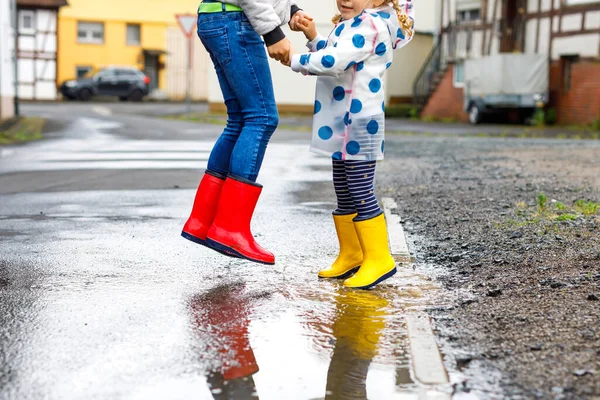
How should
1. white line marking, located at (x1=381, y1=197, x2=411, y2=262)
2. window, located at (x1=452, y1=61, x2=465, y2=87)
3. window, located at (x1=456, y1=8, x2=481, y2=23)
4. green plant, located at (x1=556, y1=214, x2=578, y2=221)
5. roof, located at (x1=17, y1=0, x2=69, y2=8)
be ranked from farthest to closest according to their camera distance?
roof, located at (x1=17, y1=0, x2=69, y2=8) < window, located at (x1=456, y1=8, x2=481, y2=23) < window, located at (x1=452, y1=61, x2=465, y2=87) < green plant, located at (x1=556, y1=214, x2=578, y2=221) < white line marking, located at (x1=381, y1=197, x2=411, y2=262)

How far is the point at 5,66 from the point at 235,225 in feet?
67.2

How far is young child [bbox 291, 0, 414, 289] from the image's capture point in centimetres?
432

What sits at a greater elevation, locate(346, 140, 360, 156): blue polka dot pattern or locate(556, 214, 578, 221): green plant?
locate(346, 140, 360, 156): blue polka dot pattern

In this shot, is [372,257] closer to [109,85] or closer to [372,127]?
[372,127]

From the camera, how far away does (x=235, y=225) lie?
4.55 metres

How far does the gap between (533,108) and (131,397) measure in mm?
27839

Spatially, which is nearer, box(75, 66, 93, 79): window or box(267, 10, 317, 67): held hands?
box(267, 10, 317, 67): held hands

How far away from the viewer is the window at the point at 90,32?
52562 millimetres

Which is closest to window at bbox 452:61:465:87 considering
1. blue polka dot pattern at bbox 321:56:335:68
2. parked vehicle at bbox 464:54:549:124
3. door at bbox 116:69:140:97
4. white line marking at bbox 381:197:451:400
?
parked vehicle at bbox 464:54:549:124

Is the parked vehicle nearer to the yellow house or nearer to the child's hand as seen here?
the yellow house

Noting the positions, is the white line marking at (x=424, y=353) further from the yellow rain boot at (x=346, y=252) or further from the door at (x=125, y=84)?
the door at (x=125, y=84)

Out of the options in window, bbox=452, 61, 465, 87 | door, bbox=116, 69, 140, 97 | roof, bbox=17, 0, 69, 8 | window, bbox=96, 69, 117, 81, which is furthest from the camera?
roof, bbox=17, 0, 69, 8

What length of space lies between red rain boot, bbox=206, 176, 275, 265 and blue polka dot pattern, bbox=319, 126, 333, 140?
0.43 meters

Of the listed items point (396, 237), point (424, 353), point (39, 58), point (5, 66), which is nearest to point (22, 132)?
point (5, 66)
